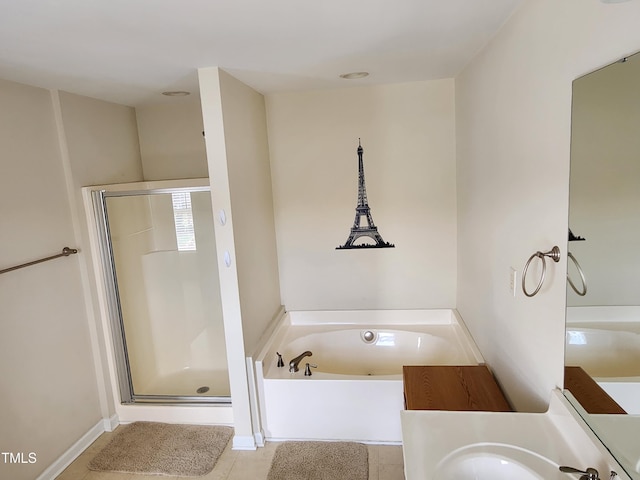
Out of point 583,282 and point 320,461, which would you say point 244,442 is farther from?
point 583,282

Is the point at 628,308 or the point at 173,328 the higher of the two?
the point at 628,308

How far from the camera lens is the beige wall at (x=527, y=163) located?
3.94ft

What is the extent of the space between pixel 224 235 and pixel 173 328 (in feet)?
4.92

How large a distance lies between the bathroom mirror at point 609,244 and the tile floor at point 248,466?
1403mm

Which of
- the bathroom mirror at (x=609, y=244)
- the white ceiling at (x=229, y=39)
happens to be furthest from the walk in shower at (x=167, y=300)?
the bathroom mirror at (x=609, y=244)

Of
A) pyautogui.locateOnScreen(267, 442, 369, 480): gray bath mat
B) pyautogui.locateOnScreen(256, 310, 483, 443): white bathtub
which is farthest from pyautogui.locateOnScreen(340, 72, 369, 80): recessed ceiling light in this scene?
pyautogui.locateOnScreen(267, 442, 369, 480): gray bath mat

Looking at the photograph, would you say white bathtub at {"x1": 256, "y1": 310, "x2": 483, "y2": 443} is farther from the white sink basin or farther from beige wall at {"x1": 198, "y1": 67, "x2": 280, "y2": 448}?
the white sink basin

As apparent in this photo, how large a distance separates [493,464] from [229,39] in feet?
6.36

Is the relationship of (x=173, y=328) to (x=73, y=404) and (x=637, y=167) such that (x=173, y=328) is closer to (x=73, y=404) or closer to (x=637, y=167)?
(x=73, y=404)

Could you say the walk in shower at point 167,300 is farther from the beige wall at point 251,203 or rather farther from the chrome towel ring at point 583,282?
the chrome towel ring at point 583,282

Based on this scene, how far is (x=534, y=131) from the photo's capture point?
4.98ft

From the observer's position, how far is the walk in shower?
3.03 metres

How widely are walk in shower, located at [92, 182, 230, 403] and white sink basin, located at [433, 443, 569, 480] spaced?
6.74 feet

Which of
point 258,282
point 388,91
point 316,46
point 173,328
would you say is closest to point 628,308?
point 316,46
